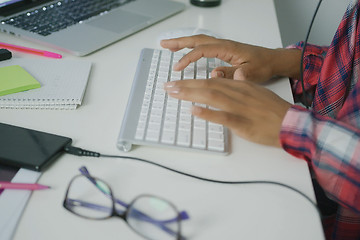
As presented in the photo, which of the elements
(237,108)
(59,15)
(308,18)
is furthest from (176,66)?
(308,18)

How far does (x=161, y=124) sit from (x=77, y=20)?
0.47 meters

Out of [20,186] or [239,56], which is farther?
[239,56]

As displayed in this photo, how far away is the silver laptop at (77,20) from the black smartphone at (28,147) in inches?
10.9

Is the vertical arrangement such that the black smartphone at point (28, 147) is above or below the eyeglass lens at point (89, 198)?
above

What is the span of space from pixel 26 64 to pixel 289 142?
0.50 m

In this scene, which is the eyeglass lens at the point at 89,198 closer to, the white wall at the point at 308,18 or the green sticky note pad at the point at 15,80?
the green sticky note pad at the point at 15,80

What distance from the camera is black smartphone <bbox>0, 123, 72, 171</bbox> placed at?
49cm

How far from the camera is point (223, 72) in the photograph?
69 centimetres

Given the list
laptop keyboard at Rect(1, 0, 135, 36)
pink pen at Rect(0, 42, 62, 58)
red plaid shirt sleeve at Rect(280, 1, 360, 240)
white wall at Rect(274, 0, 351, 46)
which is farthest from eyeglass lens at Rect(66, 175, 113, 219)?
white wall at Rect(274, 0, 351, 46)

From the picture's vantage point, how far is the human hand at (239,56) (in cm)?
71

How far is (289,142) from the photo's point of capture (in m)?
0.53

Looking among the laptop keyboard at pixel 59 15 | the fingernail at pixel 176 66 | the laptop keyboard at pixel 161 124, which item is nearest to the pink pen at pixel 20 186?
the laptop keyboard at pixel 161 124

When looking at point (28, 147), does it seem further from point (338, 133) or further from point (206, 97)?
point (338, 133)

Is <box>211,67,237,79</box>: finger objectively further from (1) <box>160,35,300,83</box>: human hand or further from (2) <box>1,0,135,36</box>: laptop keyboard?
(2) <box>1,0,135,36</box>: laptop keyboard
